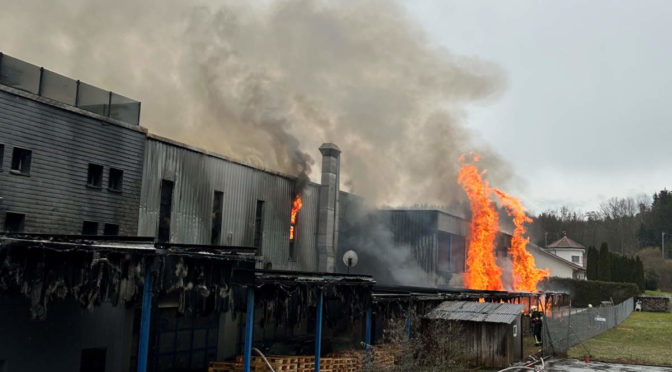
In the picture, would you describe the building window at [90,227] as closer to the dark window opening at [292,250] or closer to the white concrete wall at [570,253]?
the dark window opening at [292,250]

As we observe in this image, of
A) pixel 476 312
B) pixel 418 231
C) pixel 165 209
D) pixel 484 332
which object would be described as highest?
pixel 418 231

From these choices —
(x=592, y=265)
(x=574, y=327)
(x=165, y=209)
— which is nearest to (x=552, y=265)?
(x=592, y=265)

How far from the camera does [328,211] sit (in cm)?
3097

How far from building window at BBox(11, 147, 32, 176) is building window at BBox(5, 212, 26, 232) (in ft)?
4.10

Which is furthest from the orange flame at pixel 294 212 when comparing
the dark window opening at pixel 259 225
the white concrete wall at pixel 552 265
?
the white concrete wall at pixel 552 265

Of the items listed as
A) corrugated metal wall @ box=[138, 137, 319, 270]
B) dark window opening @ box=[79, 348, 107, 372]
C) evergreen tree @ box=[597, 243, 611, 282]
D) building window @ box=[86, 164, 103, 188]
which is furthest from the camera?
evergreen tree @ box=[597, 243, 611, 282]

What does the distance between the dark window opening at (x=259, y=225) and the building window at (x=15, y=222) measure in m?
11.2

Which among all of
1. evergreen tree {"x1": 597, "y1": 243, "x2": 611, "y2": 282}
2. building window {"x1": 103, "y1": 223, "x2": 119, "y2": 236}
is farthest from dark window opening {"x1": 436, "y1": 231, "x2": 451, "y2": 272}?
evergreen tree {"x1": 597, "y1": 243, "x2": 611, "y2": 282}

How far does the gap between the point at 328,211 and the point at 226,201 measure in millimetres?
7622

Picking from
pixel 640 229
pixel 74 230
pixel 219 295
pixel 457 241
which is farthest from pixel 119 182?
pixel 640 229

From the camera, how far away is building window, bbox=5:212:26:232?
651 inches

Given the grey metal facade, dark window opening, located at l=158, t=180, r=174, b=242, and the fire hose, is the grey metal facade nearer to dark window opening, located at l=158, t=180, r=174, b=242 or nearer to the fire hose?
dark window opening, located at l=158, t=180, r=174, b=242

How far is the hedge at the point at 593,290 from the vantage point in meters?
54.8

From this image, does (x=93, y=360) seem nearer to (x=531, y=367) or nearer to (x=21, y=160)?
(x=21, y=160)
